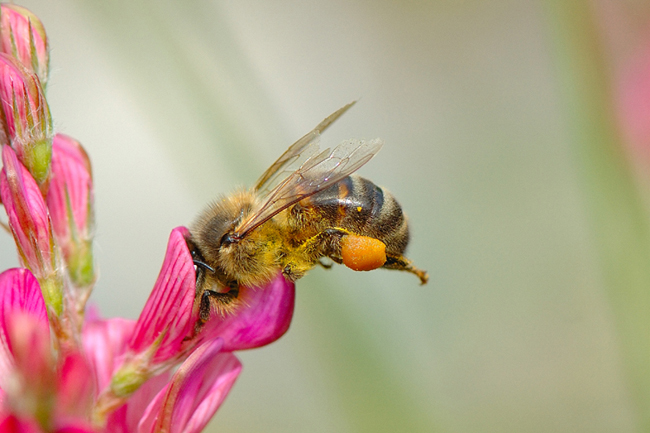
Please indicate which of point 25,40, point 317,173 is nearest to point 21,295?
point 25,40

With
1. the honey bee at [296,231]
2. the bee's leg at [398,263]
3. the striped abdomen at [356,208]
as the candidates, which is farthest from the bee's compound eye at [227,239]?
the bee's leg at [398,263]

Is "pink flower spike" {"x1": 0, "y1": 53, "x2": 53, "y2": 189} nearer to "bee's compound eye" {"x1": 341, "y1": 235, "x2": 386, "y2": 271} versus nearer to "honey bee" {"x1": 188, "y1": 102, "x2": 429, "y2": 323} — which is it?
"honey bee" {"x1": 188, "y1": 102, "x2": 429, "y2": 323}

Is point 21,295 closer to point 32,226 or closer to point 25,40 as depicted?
point 32,226

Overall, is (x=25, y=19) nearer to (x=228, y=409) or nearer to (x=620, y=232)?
(x=620, y=232)

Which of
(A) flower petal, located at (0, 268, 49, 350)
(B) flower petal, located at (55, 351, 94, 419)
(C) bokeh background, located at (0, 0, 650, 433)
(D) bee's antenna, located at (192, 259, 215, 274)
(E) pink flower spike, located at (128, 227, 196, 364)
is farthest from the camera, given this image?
(C) bokeh background, located at (0, 0, 650, 433)

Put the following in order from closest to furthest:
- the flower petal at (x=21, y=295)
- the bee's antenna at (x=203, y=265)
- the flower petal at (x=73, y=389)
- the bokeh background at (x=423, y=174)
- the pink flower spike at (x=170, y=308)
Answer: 1. the flower petal at (x=73, y=389)
2. the flower petal at (x=21, y=295)
3. the pink flower spike at (x=170, y=308)
4. the bee's antenna at (x=203, y=265)
5. the bokeh background at (x=423, y=174)

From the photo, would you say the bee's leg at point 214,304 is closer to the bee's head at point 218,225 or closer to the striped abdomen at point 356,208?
the bee's head at point 218,225

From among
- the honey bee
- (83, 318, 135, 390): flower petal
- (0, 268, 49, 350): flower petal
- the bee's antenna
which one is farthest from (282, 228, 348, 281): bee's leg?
(0, 268, 49, 350): flower petal
